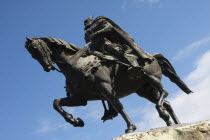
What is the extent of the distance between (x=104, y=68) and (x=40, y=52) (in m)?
1.46

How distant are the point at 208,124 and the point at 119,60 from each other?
2.57 m

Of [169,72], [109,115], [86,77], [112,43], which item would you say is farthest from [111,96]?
[169,72]

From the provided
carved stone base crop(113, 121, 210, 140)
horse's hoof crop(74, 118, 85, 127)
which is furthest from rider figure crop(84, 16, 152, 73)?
carved stone base crop(113, 121, 210, 140)

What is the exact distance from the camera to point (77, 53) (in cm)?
768

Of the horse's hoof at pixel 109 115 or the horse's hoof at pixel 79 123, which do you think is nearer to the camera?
the horse's hoof at pixel 79 123

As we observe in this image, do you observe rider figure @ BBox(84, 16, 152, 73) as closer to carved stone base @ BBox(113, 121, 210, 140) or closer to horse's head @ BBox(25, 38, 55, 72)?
horse's head @ BBox(25, 38, 55, 72)

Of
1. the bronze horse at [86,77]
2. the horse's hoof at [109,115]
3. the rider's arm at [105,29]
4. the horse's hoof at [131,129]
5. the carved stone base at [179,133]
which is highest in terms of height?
the rider's arm at [105,29]

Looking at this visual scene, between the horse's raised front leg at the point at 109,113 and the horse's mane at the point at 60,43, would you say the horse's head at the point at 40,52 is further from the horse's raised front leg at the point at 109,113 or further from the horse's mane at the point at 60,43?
the horse's raised front leg at the point at 109,113

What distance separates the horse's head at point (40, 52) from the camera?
7.38 m

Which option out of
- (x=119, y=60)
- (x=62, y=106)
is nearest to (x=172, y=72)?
(x=119, y=60)

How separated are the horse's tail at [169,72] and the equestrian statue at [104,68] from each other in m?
0.08

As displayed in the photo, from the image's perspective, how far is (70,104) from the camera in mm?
7492

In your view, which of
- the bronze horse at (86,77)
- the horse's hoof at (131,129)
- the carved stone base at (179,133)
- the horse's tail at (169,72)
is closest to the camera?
the carved stone base at (179,133)

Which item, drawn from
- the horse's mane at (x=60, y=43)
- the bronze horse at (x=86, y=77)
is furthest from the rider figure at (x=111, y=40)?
the horse's mane at (x=60, y=43)
